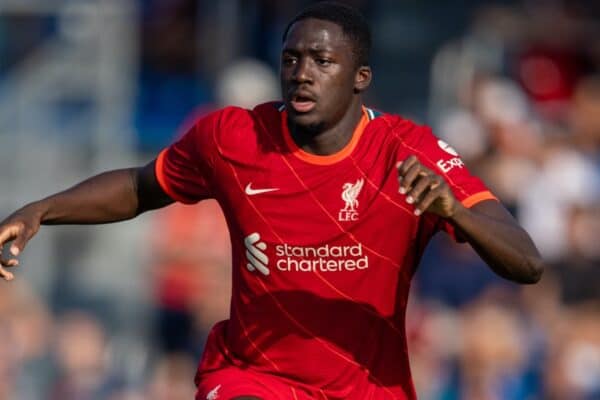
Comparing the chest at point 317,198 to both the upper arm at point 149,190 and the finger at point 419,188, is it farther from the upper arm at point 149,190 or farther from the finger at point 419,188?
the finger at point 419,188

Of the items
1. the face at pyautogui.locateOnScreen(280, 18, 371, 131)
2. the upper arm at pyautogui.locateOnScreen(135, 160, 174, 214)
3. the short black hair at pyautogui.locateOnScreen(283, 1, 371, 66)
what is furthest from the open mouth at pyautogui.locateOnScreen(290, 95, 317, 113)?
the upper arm at pyautogui.locateOnScreen(135, 160, 174, 214)

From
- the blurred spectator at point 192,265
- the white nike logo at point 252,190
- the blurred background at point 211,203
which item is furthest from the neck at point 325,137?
the blurred spectator at point 192,265

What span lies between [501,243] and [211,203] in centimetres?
726

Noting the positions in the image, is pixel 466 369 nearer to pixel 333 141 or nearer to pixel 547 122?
pixel 547 122

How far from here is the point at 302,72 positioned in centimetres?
710

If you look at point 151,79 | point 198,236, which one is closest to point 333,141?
point 198,236

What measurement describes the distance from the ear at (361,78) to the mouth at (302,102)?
11.2 inches

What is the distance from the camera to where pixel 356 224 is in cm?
716

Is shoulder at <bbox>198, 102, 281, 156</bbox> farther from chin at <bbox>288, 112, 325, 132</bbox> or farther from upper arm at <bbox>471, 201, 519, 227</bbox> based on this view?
upper arm at <bbox>471, 201, 519, 227</bbox>

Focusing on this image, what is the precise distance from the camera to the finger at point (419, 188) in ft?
20.3

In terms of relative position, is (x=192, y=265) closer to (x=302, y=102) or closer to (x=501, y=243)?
(x=302, y=102)

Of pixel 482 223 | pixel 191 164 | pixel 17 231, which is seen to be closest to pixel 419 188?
pixel 482 223

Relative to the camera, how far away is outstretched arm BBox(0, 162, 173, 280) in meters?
7.49

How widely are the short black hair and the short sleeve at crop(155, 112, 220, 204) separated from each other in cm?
60
